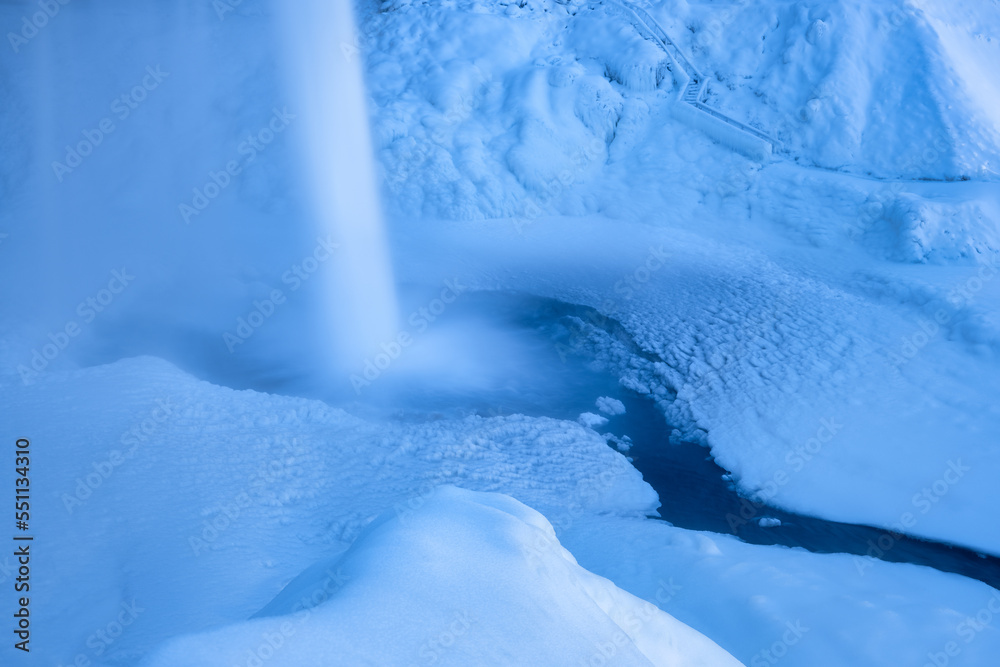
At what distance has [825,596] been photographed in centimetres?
485

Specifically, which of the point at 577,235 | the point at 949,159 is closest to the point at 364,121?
the point at 577,235

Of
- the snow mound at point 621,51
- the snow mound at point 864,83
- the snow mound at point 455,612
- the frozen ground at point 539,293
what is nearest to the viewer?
the snow mound at point 455,612

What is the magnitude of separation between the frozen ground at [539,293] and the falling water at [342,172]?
0.43m

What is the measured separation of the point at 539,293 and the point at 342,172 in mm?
5418

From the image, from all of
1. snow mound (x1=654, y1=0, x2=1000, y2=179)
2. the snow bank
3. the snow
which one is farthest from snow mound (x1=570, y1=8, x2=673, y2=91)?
the snow bank

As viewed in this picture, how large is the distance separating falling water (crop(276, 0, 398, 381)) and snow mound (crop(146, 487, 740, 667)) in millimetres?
5584

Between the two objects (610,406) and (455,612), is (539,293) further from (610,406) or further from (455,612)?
(455,612)

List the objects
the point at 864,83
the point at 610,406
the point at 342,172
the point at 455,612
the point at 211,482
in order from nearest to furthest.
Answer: the point at 455,612
the point at 211,482
the point at 610,406
the point at 864,83
the point at 342,172

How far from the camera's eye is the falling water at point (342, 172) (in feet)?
32.5

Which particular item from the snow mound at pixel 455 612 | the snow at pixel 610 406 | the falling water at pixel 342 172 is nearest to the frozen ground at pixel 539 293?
the snow mound at pixel 455 612

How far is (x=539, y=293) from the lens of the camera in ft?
36.1

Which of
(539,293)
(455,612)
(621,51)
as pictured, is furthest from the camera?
(621,51)

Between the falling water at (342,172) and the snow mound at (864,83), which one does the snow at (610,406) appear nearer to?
the falling water at (342,172)

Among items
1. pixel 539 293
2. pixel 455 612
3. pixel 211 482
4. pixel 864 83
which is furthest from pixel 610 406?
pixel 864 83
